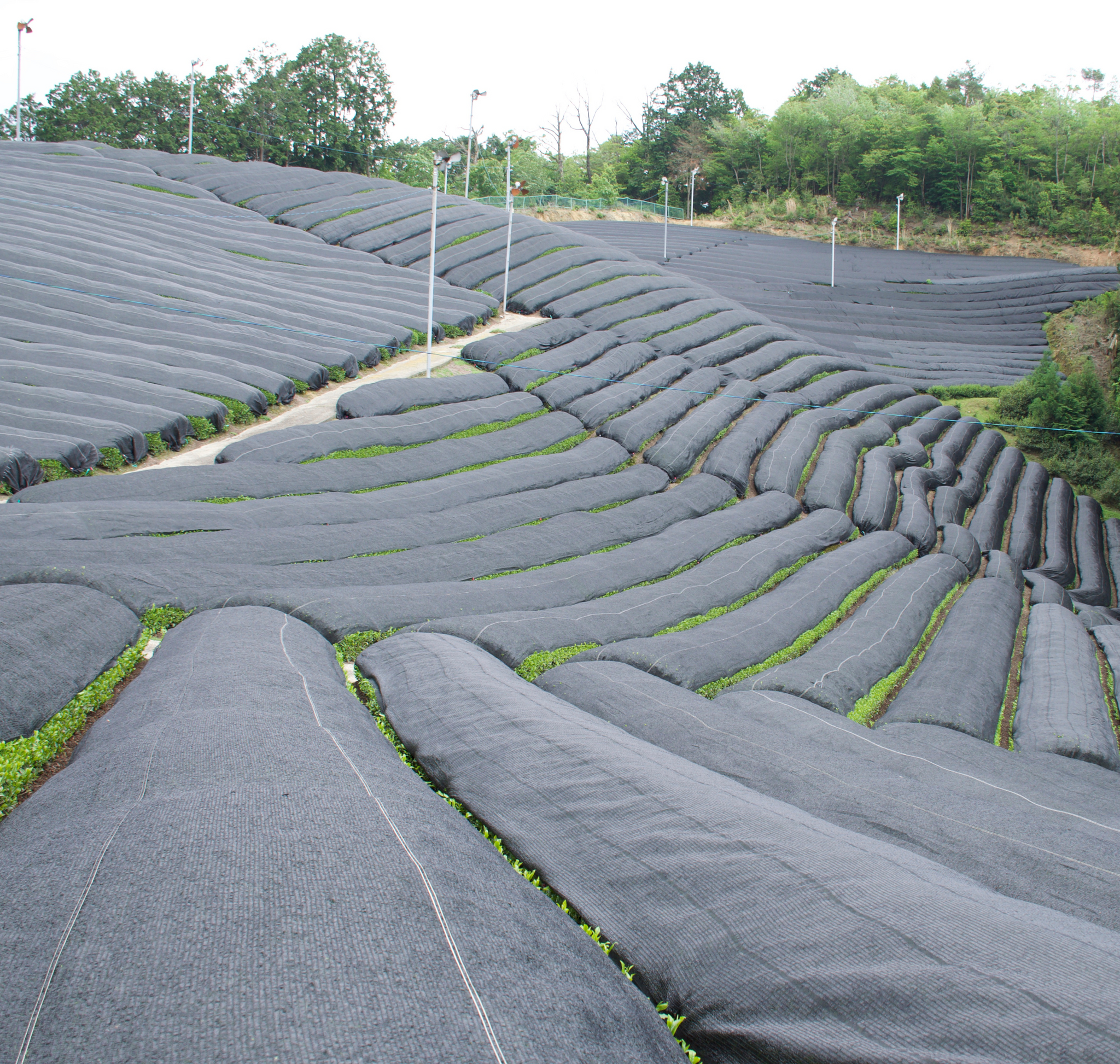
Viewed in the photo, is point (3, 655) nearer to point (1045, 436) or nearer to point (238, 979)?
point (238, 979)

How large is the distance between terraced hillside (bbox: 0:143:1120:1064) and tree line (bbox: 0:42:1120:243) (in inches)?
1622

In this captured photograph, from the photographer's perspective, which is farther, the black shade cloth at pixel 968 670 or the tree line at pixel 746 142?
the tree line at pixel 746 142

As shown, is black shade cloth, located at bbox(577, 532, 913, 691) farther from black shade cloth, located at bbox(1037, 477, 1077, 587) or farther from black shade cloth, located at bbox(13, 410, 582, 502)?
black shade cloth, located at bbox(13, 410, 582, 502)

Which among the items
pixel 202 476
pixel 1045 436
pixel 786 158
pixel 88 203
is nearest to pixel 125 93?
pixel 88 203

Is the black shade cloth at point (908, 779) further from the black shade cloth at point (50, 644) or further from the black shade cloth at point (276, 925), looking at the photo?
the black shade cloth at point (50, 644)

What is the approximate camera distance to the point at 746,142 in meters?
64.1

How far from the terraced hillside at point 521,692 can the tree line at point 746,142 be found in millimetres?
41207

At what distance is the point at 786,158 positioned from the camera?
62656 millimetres

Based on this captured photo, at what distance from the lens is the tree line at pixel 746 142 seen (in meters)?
53.9

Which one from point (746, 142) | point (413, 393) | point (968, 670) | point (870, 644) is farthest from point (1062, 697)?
point (746, 142)

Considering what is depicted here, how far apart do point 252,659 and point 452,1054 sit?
4318 mm

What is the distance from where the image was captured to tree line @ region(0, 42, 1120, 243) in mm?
53938

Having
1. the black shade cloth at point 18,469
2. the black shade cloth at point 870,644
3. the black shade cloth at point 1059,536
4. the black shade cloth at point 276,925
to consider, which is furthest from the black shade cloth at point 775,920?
the black shade cloth at point 1059,536

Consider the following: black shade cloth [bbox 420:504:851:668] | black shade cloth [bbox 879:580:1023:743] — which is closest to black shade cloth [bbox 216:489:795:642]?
black shade cloth [bbox 420:504:851:668]
